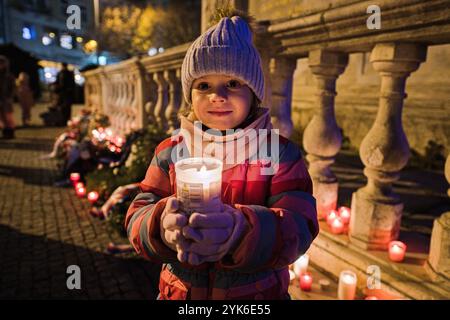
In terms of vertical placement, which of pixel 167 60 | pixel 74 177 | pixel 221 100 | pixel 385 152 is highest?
pixel 167 60

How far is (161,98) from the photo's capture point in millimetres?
5645

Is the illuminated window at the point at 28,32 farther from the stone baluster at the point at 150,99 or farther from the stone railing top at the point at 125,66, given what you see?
the stone baluster at the point at 150,99

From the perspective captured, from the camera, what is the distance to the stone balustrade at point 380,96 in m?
2.13

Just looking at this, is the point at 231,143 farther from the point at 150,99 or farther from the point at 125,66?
the point at 125,66

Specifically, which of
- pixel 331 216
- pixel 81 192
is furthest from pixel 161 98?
pixel 331 216

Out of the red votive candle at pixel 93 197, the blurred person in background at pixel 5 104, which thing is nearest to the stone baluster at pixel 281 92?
the red votive candle at pixel 93 197

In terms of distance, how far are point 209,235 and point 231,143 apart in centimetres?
48

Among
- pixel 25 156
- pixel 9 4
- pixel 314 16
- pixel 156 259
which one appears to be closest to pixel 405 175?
pixel 314 16

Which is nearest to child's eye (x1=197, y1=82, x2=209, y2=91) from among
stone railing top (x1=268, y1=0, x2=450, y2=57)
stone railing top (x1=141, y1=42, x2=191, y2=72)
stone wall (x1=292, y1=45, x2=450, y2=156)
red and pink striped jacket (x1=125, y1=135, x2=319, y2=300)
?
red and pink striped jacket (x1=125, y1=135, x2=319, y2=300)

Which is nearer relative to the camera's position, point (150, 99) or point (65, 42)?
point (150, 99)

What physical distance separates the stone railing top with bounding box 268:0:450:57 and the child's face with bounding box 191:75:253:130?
1.21 meters

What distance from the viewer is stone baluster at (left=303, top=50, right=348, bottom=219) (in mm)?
2793

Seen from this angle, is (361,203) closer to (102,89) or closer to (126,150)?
(126,150)
